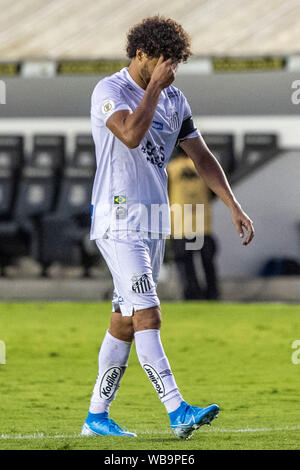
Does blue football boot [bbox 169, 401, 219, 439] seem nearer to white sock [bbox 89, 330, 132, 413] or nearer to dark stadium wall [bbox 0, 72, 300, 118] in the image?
white sock [bbox 89, 330, 132, 413]

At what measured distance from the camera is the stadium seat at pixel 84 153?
1638cm

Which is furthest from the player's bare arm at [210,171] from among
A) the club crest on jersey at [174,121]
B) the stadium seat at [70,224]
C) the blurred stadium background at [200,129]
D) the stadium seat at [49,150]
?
the stadium seat at [49,150]

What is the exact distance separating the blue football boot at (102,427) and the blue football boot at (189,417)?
37 cm

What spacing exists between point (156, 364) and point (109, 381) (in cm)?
36

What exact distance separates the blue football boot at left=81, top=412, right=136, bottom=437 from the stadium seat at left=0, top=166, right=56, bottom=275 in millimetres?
11228

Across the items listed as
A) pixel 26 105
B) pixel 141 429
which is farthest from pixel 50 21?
pixel 141 429

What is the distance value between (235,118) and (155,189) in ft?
36.7

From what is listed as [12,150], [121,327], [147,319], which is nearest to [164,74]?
[147,319]

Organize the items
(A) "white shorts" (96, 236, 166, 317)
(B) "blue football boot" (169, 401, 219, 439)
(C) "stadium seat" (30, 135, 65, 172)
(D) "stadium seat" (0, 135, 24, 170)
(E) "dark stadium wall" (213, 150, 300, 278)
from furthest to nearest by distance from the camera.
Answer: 1. (D) "stadium seat" (0, 135, 24, 170)
2. (C) "stadium seat" (30, 135, 65, 172)
3. (E) "dark stadium wall" (213, 150, 300, 278)
4. (A) "white shorts" (96, 236, 166, 317)
5. (B) "blue football boot" (169, 401, 219, 439)

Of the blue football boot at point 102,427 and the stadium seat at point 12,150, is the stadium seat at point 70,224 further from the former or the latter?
the blue football boot at point 102,427

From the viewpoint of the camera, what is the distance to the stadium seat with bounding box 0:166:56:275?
1630 cm

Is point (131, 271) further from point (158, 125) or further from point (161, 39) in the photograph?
point (161, 39)

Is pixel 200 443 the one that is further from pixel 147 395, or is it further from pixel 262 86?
pixel 262 86

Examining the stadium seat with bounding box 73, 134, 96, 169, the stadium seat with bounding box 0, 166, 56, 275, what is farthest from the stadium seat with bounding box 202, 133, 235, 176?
the stadium seat with bounding box 0, 166, 56, 275
